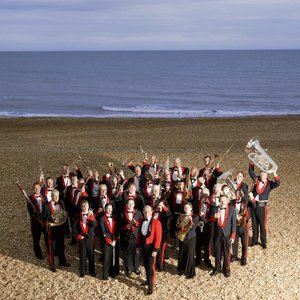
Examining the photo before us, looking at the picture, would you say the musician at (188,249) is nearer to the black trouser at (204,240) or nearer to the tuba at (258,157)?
the black trouser at (204,240)

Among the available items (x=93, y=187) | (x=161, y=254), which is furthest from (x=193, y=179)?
Result: (x=93, y=187)

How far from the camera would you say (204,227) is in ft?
37.3

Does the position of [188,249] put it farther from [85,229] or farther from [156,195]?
[85,229]

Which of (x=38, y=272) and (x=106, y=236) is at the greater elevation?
(x=106, y=236)

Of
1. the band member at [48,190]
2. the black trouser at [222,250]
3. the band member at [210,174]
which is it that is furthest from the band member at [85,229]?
the band member at [210,174]

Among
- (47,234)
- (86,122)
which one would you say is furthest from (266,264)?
(86,122)

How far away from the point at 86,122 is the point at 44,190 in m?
24.1

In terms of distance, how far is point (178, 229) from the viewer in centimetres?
1084

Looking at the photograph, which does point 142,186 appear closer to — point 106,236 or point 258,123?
point 106,236

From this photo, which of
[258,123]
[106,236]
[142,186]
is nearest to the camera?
[106,236]

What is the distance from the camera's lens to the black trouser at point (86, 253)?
1068 centimetres

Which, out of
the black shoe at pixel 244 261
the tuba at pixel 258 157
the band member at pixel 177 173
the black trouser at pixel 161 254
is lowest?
the black shoe at pixel 244 261

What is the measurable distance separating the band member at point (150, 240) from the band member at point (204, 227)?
1.29 metres

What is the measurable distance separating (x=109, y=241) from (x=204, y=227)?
236 cm
